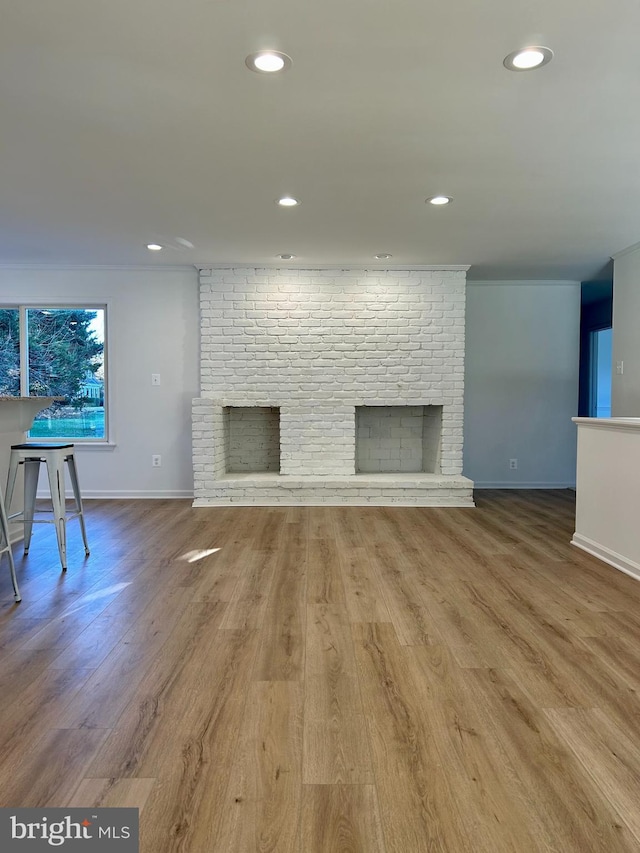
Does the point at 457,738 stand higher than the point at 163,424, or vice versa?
the point at 163,424

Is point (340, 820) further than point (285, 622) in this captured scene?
No

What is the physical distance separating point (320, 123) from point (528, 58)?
3.03 ft

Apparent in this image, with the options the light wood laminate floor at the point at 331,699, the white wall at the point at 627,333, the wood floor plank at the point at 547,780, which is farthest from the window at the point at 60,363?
the white wall at the point at 627,333

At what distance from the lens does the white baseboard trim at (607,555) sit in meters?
3.17

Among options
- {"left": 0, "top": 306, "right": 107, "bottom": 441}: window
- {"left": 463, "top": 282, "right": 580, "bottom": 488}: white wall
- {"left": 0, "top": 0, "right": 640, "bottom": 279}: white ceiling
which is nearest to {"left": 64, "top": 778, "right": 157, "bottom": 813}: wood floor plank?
{"left": 0, "top": 0, "right": 640, "bottom": 279}: white ceiling

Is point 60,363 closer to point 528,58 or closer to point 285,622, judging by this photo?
point 285,622

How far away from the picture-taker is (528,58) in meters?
2.07

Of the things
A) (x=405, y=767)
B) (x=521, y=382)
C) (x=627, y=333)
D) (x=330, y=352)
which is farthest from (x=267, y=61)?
(x=521, y=382)

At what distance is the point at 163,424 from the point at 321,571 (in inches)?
118

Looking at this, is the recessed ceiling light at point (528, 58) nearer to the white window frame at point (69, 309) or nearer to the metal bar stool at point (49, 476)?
the metal bar stool at point (49, 476)

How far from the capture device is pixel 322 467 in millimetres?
5434

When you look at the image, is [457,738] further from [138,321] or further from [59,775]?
[138,321]

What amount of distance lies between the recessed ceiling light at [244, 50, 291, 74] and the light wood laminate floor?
227 cm

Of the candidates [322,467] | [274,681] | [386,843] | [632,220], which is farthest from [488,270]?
[386,843]
